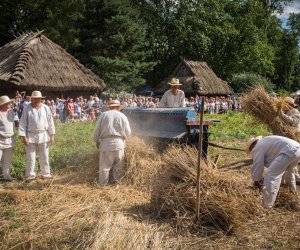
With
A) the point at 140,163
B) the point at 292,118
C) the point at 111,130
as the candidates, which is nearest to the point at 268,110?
the point at 292,118

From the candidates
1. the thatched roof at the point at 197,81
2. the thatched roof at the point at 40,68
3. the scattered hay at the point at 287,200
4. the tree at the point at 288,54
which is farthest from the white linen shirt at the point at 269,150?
the tree at the point at 288,54

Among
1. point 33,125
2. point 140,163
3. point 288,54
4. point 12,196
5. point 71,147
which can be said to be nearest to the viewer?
point 12,196

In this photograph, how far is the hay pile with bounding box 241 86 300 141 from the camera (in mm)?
7660

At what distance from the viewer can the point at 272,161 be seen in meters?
5.75

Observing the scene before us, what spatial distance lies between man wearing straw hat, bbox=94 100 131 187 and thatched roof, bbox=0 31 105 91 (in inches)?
532

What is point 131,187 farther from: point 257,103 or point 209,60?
point 209,60

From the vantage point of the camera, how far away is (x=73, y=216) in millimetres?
5531

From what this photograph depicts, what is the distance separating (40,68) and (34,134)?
46.6ft

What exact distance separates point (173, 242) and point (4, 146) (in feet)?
15.6

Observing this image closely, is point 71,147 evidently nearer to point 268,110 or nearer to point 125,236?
point 268,110

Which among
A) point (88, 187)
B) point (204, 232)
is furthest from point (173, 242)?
point (88, 187)

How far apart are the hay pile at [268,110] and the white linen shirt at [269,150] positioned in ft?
6.55

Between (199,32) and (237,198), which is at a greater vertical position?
(199,32)

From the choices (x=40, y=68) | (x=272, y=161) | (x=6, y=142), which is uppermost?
(x=40, y=68)
